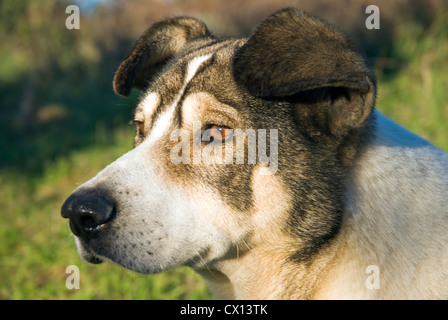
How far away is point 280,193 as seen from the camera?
101 inches

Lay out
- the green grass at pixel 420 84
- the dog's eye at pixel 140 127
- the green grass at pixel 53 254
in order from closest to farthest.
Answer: the dog's eye at pixel 140 127 → the green grass at pixel 53 254 → the green grass at pixel 420 84

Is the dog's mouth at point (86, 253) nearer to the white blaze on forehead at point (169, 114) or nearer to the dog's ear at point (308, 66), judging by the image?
the white blaze on forehead at point (169, 114)

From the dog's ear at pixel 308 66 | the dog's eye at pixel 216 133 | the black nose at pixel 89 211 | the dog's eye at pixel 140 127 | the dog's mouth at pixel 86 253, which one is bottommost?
the dog's mouth at pixel 86 253

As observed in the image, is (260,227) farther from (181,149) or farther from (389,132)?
(389,132)

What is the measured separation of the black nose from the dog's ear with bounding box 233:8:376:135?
858 mm

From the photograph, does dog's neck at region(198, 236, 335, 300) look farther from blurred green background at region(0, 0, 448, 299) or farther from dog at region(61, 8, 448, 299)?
blurred green background at region(0, 0, 448, 299)

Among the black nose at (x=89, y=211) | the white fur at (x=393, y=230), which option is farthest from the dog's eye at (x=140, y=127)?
the white fur at (x=393, y=230)

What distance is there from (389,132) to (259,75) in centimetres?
91

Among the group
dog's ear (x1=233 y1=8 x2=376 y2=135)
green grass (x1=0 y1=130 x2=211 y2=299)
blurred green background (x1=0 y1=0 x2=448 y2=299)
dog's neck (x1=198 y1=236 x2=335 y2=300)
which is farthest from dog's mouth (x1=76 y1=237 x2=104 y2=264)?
blurred green background (x1=0 y1=0 x2=448 y2=299)

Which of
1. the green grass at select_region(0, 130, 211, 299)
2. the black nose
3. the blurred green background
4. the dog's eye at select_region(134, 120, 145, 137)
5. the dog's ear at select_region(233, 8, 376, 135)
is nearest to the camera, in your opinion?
the dog's ear at select_region(233, 8, 376, 135)

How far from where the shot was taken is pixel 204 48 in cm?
314

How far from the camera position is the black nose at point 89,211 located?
2.41 m

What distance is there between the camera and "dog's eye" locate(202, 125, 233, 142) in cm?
263
